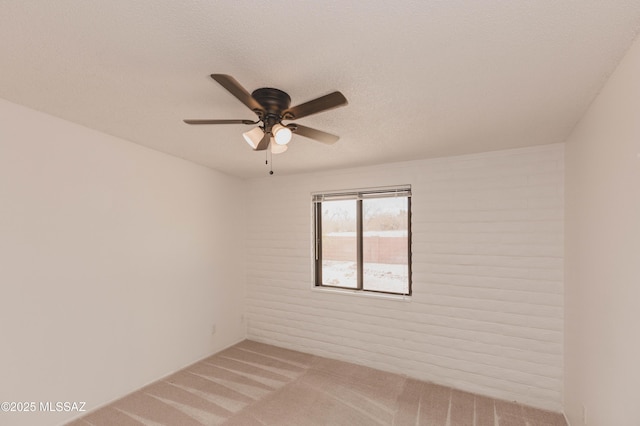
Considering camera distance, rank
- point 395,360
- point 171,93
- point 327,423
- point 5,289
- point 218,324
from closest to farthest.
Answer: point 171,93 < point 5,289 < point 327,423 < point 395,360 < point 218,324

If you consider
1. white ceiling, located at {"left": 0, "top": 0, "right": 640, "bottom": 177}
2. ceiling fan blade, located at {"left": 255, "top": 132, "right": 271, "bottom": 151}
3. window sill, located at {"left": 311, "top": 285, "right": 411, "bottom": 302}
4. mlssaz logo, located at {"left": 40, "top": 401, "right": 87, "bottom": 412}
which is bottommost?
mlssaz logo, located at {"left": 40, "top": 401, "right": 87, "bottom": 412}

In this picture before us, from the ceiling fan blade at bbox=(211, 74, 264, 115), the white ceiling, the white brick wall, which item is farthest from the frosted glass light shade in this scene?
the white brick wall

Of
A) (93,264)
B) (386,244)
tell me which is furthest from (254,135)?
(386,244)

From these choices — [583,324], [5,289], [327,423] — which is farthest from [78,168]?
[583,324]

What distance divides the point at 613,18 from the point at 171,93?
7.03ft

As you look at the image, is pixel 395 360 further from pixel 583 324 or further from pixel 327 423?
pixel 583 324

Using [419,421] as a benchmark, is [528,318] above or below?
above

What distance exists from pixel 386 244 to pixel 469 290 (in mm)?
1007

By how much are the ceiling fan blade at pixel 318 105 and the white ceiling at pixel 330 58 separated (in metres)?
0.18

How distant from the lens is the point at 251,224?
4293 mm

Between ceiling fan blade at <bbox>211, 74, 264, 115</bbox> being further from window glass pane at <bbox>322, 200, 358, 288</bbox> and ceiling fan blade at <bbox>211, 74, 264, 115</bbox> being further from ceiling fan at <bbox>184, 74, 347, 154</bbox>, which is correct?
window glass pane at <bbox>322, 200, 358, 288</bbox>

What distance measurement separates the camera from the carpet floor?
7.86 ft

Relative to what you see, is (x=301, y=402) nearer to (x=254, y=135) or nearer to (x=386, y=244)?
(x=386, y=244)

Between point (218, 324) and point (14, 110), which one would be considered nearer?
point (14, 110)
